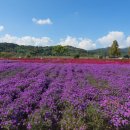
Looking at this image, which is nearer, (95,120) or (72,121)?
(72,121)

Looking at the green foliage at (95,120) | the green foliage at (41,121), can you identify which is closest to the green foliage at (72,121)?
the green foliage at (95,120)

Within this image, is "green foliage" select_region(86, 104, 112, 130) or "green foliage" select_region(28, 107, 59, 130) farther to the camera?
"green foliage" select_region(86, 104, 112, 130)

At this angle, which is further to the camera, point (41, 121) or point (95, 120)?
point (95, 120)

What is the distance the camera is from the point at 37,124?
7465 millimetres

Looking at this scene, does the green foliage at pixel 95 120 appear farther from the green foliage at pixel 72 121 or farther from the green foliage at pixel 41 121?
the green foliage at pixel 41 121

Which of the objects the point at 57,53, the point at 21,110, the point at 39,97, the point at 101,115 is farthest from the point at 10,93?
the point at 57,53

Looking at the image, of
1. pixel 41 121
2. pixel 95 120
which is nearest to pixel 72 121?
pixel 95 120

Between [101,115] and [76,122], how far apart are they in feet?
2.41

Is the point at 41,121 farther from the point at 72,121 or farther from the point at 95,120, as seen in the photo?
the point at 95,120

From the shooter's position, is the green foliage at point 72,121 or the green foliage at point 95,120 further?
the green foliage at point 95,120

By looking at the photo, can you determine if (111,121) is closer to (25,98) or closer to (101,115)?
(101,115)

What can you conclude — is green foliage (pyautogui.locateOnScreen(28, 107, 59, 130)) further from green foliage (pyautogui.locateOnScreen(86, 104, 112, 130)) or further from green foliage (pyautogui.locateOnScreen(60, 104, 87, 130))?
green foliage (pyautogui.locateOnScreen(86, 104, 112, 130))

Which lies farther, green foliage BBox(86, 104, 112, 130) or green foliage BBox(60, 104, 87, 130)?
green foliage BBox(86, 104, 112, 130)

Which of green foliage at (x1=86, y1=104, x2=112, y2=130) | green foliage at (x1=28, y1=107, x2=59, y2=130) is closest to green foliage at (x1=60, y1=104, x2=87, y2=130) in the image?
green foliage at (x1=86, y1=104, x2=112, y2=130)
